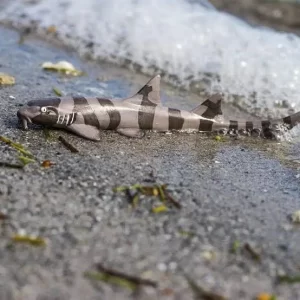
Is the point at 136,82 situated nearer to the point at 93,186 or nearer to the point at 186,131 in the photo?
the point at 186,131

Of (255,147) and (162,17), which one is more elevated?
(162,17)

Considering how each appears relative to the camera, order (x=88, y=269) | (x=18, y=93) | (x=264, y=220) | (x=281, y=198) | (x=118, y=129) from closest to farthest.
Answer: (x=88, y=269)
(x=264, y=220)
(x=281, y=198)
(x=118, y=129)
(x=18, y=93)

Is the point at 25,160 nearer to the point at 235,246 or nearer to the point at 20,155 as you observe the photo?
the point at 20,155

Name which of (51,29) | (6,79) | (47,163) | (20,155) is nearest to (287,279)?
(47,163)

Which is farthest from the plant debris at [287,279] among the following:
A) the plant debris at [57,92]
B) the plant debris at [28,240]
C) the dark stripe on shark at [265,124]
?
the plant debris at [57,92]

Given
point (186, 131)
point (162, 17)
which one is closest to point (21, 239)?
point (186, 131)

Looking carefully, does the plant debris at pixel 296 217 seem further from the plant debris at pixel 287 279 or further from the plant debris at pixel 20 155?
the plant debris at pixel 20 155
